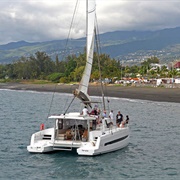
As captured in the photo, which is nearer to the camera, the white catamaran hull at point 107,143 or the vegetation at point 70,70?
the white catamaran hull at point 107,143

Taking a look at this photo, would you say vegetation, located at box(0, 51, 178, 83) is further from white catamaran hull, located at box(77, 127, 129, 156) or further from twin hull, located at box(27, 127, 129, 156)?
twin hull, located at box(27, 127, 129, 156)

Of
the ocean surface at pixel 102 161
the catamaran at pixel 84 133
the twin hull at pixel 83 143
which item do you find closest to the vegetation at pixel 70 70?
the ocean surface at pixel 102 161

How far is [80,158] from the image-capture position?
86.8 ft

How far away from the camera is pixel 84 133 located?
91.8 ft

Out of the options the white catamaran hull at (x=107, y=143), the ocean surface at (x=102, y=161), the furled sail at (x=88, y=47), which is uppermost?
the furled sail at (x=88, y=47)

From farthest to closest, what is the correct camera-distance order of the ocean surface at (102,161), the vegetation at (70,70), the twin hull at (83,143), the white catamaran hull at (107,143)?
the vegetation at (70,70), the twin hull at (83,143), the white catamaran hull at (107,143), the ocean surface at (102,161)

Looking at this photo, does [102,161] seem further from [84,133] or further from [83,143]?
[84,133]

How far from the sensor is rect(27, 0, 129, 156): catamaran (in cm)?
2723

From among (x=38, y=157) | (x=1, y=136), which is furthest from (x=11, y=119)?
(x=38, y=157)

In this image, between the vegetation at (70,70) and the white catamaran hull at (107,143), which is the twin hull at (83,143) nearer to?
the white catamaran hull at (107,143)

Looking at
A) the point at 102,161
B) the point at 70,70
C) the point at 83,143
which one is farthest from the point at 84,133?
the point at 70,70

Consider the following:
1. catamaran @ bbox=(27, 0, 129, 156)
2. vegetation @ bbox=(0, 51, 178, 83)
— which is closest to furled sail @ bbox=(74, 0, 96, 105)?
catamaran @ bbox=(27, 0, 129, 156)

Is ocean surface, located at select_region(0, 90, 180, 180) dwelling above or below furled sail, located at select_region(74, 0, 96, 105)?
below

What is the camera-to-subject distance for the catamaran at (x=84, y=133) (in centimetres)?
2723
